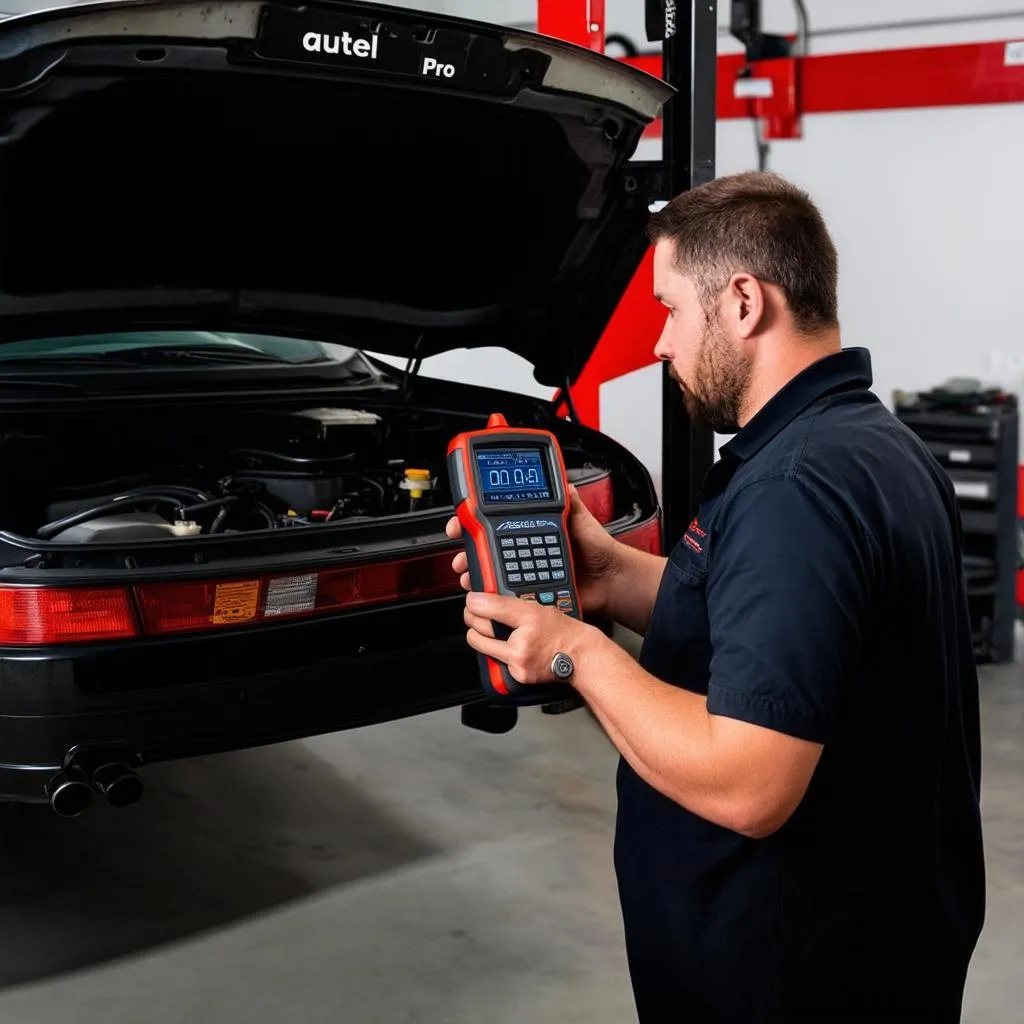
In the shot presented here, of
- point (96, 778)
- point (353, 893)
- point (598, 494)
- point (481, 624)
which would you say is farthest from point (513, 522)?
point (353, 893)

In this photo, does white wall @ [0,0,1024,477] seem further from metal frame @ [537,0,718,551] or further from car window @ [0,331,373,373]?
car window @ [0,331,373,373]

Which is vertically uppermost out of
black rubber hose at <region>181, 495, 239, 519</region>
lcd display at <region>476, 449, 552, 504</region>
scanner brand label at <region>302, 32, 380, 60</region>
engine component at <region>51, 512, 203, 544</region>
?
scanner brand label at <region>302, 32, 380, 60</region>

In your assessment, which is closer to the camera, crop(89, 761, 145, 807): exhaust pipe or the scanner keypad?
the scanner keypad

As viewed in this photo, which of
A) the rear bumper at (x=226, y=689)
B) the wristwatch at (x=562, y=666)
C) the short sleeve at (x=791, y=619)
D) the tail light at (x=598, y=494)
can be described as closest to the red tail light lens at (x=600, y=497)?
the tail light at (x=598, y=494)

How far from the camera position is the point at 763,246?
4.77 feet

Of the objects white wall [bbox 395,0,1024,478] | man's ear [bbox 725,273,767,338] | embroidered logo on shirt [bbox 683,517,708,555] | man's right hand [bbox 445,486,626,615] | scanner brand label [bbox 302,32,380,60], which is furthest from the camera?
white wall [bbox 395,0,1024,478]

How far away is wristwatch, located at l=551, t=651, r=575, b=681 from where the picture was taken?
4.99 ft

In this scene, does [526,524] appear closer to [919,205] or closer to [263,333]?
[263,333]

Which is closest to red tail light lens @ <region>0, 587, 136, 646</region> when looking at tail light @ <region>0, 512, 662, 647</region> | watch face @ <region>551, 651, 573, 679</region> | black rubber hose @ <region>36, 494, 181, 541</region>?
tail light @ <region>0, 512, 662, 647</region>

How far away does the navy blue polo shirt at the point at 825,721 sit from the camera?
4.35 feet

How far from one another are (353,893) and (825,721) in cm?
180

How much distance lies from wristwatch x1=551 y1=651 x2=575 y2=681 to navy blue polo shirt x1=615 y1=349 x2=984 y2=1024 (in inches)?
5.3

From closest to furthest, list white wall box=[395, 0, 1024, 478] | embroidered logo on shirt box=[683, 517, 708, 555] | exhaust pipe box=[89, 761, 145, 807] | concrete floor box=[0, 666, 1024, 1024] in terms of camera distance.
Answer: embroidered logo on shirt box=[683, 517, 708, 555], exhaust pipe box=[89, 761, 145, 807], concrete floor box=[0, 666, 1024, 1024], white wall box=[395, 0, 1024, 478]

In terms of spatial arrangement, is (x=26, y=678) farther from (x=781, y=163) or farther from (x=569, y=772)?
(x=781, y=163)
